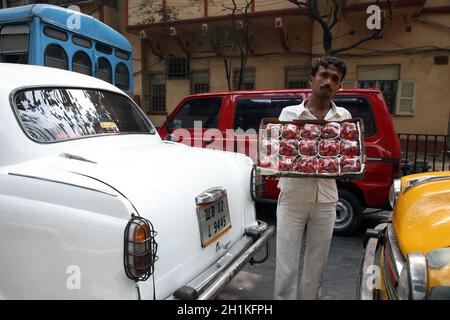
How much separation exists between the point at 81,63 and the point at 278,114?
462 cm

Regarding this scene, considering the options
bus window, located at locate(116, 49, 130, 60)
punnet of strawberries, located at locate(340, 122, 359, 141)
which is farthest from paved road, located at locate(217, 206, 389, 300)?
bus window, located at locate(116, 49, 130, 60)

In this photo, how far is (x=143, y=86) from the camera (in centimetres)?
1538

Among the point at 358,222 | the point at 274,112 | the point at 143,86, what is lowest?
the point at 358,222

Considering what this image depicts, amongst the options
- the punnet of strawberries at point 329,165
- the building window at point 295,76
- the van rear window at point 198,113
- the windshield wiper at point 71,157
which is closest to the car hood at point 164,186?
the windshield wiper at point 71,157

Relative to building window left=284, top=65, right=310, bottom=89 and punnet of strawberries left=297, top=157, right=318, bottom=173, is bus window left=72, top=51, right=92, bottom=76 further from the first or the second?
building window left=284, top=65, right=310, bottom=89

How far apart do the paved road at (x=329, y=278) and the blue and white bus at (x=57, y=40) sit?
17.3ft

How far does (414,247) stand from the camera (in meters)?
1.76

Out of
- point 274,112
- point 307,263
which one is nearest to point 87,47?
point 274,112

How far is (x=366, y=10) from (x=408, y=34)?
5.08 feet

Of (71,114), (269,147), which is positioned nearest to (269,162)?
(269,147)

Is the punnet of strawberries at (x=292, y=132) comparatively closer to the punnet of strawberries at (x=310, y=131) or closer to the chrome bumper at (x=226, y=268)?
the punnet of strawberries at (x=310, y=131)

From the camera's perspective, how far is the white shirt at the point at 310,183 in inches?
96.3
